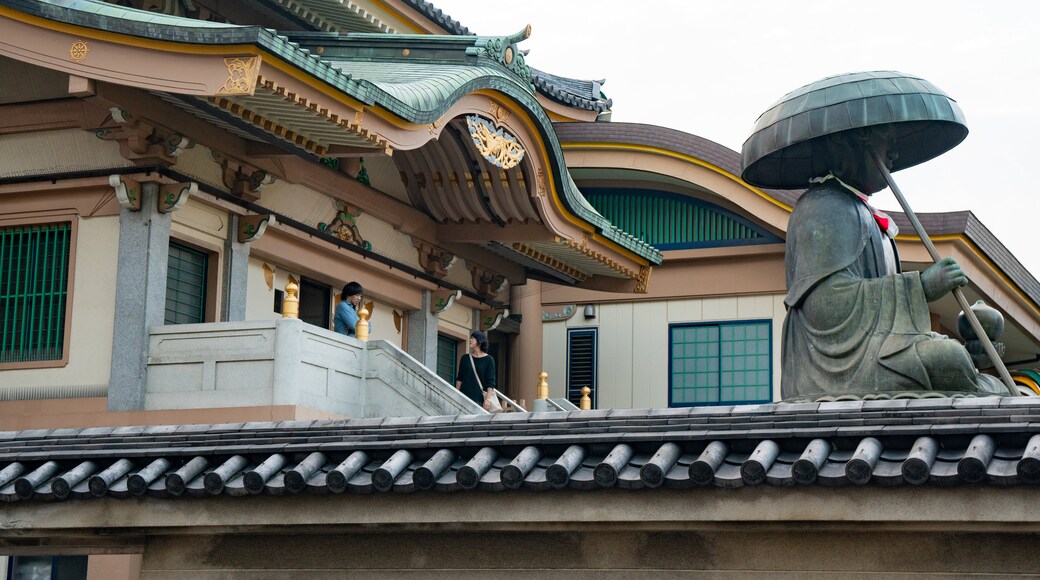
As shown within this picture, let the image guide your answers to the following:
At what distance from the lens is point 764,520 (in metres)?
8.66

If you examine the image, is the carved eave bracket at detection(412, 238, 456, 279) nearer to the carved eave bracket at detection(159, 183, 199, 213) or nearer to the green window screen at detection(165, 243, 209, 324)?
A: the green window screen at detection(165, 243, 209, 324)

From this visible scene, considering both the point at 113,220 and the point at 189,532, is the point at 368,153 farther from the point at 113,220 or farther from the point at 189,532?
the point at 189,532

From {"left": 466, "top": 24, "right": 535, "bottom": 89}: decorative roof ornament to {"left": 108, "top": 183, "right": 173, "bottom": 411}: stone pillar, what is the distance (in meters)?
4.62

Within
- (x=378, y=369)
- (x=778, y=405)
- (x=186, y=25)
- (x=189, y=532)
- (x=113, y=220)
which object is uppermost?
(x=186, y=25)

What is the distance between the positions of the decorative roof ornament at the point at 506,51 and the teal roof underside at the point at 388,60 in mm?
14

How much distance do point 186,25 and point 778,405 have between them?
882 cm

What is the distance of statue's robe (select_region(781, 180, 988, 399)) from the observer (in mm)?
12062

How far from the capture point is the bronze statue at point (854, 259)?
12172mm

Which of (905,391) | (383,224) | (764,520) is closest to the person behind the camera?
(764,520)

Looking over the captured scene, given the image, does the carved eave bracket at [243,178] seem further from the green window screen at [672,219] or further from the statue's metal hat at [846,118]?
the green window screen at [672,219]

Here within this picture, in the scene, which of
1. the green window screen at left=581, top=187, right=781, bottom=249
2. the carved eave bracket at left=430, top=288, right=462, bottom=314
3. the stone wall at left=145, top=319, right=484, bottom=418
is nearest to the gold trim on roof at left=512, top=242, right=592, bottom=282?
the carved eave bracket at left=430, top=288, right=462, bottom=314

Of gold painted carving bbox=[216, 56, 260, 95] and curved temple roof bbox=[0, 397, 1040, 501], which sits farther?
gold painted carving bbox=[216, 56, 260, 95]

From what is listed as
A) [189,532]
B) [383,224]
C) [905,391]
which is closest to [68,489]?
[189,532]

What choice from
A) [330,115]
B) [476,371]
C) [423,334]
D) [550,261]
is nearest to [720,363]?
[550,261]
